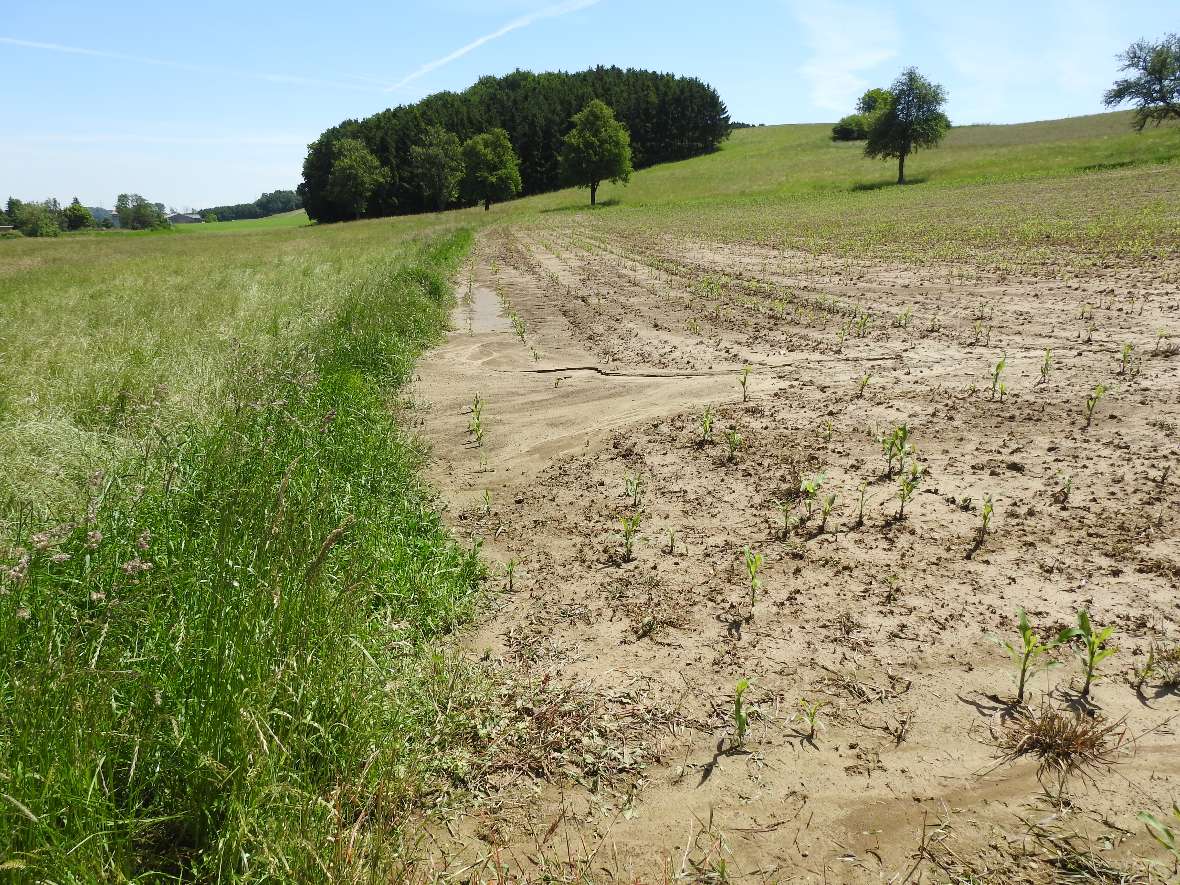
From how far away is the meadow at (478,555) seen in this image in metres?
2.38

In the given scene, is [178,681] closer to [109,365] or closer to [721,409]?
[721,409]

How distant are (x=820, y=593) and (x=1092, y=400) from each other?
12.0 feet

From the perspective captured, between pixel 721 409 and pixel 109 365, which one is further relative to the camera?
pixel 109 365

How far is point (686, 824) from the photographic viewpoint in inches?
103

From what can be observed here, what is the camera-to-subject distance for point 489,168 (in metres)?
70.2

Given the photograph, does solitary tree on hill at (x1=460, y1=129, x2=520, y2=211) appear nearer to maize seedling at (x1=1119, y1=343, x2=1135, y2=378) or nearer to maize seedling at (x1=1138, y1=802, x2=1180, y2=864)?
maize seedling at (x1=1119, y1=343, x2=1135, y2=378)

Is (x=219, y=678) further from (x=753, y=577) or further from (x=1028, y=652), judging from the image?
(x=1028, y=652)

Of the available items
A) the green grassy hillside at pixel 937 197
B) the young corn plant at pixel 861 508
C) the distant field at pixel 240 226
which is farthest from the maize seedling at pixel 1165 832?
the distant field at pixel 240 226

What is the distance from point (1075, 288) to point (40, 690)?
541 inches

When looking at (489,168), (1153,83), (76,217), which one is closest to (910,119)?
(1153,83)

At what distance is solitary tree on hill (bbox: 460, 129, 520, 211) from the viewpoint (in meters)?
68.8

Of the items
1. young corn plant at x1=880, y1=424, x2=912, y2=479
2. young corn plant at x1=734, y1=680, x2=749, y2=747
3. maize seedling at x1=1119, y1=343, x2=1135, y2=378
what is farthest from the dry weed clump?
maize seedling at x1=1119, y1=343, x2=1135, y2=378

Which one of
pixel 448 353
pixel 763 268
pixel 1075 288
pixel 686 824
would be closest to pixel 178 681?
pixel 686 824

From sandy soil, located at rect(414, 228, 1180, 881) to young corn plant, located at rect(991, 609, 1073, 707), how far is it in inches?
2.3
